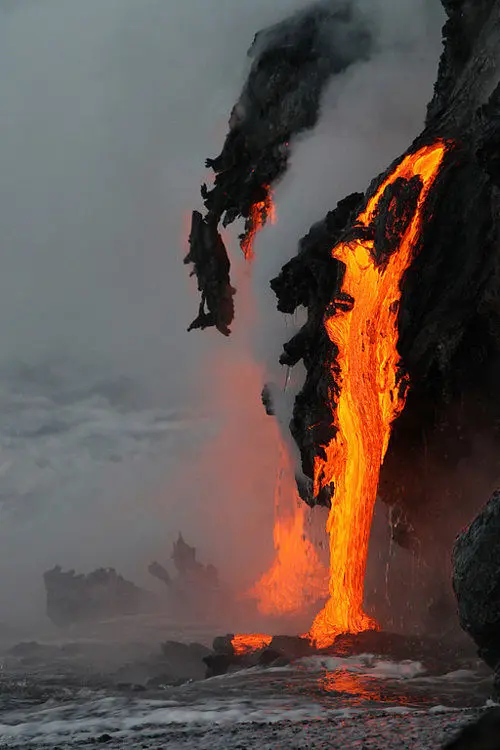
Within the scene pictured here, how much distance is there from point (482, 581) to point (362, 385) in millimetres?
12933

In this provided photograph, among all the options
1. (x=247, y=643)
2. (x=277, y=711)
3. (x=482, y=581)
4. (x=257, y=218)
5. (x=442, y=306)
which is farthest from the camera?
(x=257, y=218)

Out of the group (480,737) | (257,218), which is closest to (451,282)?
(257,218)

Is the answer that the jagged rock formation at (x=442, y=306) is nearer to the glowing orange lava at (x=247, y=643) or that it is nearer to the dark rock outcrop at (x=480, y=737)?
the glowing orange lava at (x=247, y=643)

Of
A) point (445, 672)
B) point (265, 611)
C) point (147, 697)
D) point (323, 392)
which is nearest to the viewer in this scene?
point (147, 697)

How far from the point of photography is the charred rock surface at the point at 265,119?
2919cm

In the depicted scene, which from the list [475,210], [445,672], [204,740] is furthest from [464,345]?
[204,740]

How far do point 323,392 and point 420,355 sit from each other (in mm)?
3934

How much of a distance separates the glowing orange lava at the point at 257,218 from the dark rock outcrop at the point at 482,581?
23857mm

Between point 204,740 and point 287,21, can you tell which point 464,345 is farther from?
point 287,21

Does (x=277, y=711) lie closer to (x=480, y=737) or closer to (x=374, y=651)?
(x=480, y=737)

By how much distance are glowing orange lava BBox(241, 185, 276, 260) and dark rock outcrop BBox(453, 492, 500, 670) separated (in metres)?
23.9

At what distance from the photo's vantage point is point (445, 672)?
14055mm

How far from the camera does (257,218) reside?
32.0 meters

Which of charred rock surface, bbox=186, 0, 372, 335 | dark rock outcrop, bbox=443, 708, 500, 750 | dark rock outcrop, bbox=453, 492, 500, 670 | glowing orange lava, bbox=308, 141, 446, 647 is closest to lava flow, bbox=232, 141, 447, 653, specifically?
glowing orange lava, bbox=308, 141, 446, 647
